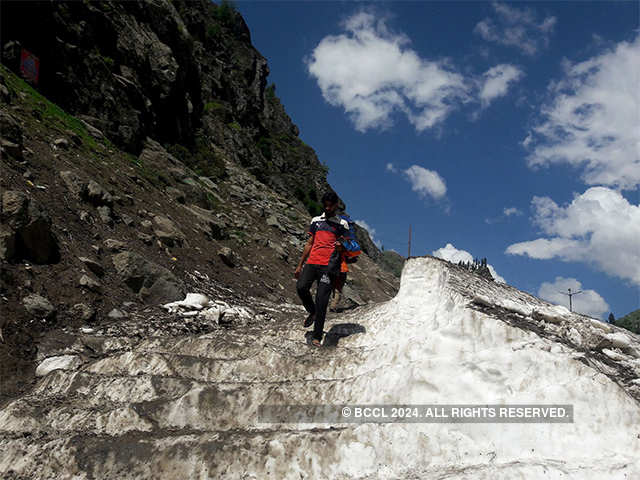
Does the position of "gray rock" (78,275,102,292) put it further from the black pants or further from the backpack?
the backpack

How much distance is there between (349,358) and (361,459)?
178 cm

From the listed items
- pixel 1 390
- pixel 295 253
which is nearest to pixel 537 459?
pixel 1 390

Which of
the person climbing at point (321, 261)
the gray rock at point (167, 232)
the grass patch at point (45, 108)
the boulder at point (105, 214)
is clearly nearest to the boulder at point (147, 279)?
the boulder at point (105, 214)

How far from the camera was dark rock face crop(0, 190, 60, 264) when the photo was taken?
22.3ft

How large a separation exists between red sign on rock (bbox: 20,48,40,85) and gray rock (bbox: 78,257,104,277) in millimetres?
10746

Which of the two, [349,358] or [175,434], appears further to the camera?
[349,358]

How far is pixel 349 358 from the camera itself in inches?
218

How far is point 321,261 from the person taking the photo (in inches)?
245

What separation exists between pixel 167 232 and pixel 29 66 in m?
9.24

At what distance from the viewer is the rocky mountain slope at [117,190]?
23.1 feet

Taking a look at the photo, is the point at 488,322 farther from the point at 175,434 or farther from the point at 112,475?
the point at 112,475

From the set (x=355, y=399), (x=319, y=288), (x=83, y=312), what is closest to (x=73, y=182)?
(x=83, y=312)

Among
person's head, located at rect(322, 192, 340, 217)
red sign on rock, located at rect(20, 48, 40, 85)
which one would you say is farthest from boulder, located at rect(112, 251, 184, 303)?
red sign on rock, located at rect(20, 48, 40, 85)

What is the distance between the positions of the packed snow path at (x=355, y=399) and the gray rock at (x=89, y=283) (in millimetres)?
1502
